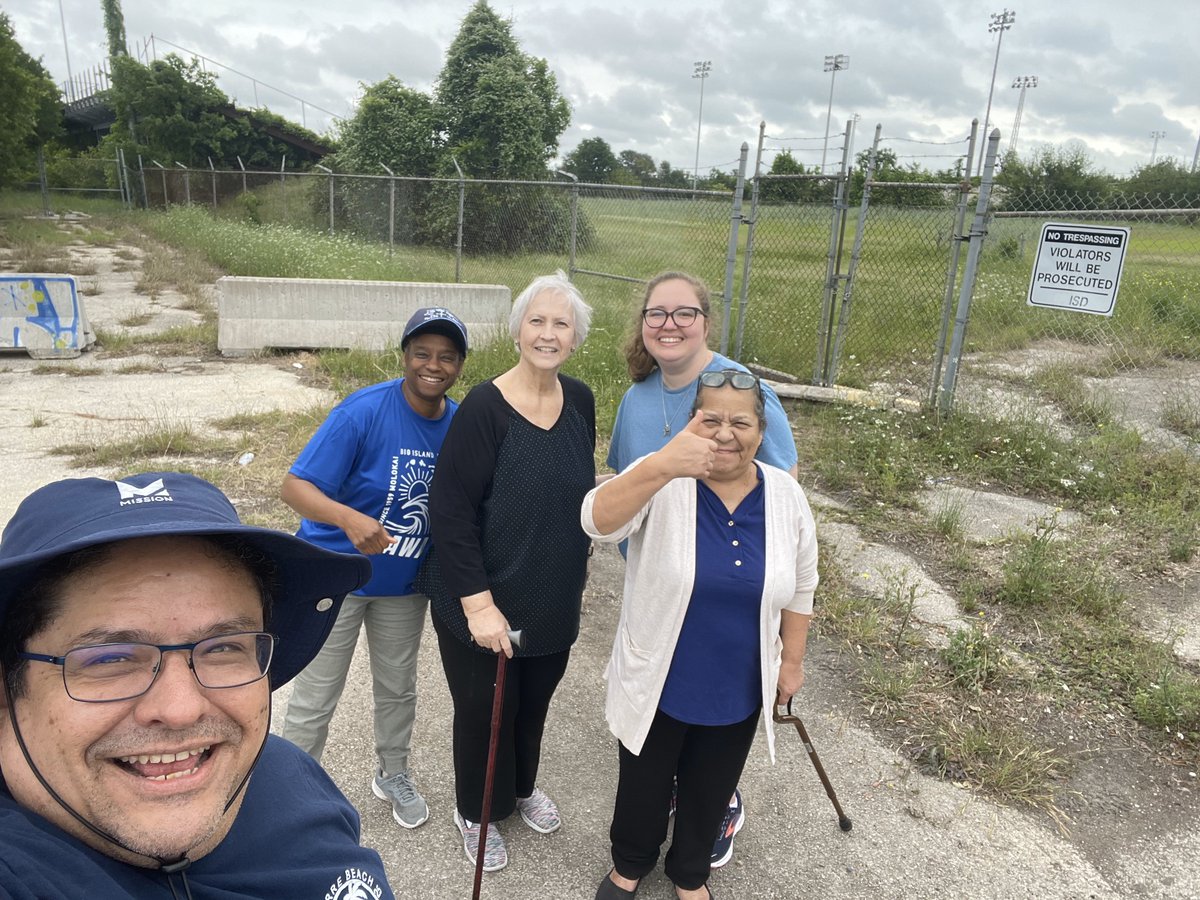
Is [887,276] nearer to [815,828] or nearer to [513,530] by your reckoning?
[815,828]

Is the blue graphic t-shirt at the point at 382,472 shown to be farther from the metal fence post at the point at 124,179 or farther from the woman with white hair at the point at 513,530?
the metal fence post at the point at 124,179

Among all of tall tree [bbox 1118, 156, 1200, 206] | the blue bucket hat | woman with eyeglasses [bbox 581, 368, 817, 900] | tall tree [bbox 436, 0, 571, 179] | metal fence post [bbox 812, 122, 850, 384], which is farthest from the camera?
tall tree [bbox 436, 0, 571, 179]

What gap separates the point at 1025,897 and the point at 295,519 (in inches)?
166

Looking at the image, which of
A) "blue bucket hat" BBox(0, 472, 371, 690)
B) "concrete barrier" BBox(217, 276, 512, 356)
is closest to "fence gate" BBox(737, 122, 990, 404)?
"concrete barrier" BBox(217, 276, 512, 356)

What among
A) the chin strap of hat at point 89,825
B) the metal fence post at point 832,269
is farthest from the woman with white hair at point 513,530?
the metal fence post at point 832,269

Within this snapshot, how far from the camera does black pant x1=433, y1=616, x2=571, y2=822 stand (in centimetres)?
243

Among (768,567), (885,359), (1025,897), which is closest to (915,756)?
(1025,897)

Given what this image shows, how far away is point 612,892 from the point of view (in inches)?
94.6

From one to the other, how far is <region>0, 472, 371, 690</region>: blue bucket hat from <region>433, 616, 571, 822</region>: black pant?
1190 millimetres

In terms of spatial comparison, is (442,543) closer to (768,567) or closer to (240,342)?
(768,567)

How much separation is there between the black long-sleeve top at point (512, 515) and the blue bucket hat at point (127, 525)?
0.92 metres

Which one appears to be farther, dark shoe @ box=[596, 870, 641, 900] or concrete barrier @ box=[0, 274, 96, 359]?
concrete barrier @ box=[0, 274, 96, 359]

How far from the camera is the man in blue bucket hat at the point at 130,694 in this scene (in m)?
0.96

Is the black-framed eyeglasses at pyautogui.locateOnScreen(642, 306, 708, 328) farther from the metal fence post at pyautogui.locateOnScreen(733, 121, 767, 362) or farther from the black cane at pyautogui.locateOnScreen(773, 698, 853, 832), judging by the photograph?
the metal fence post at pyautogui.locateOnScreen(733, 121, 767, 362)
